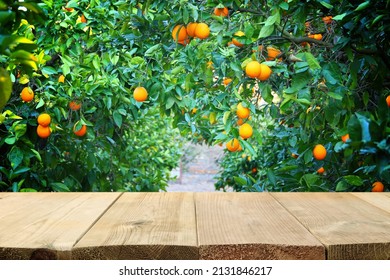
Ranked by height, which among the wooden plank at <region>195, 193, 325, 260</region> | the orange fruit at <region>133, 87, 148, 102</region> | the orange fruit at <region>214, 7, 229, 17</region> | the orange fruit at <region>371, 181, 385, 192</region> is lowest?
the orange fruit at <region>371, 181, 385, 192</region>

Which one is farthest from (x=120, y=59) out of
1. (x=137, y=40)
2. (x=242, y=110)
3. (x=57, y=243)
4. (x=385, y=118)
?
(x=385, y=118)

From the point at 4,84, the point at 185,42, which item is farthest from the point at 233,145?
the point at 4,84

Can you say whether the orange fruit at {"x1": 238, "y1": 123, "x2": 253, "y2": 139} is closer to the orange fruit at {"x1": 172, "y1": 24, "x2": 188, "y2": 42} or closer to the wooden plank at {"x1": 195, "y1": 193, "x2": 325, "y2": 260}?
the orange fruit at {"x1": 172, "y1": 24, "x2": 188, "y2": 42}

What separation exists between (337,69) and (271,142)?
1.71 m

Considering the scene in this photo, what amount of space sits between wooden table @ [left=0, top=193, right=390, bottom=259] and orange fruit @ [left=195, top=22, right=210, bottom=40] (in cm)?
84

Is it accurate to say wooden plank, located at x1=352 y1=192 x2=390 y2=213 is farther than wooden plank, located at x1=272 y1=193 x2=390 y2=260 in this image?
Yes

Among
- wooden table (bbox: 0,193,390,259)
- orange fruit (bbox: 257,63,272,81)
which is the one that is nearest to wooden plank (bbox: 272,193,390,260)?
wooden table (bbox: 0,193,390,259)

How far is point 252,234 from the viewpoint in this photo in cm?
71

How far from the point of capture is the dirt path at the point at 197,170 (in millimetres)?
7773

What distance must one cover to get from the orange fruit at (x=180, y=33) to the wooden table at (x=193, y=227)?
2.97 ft

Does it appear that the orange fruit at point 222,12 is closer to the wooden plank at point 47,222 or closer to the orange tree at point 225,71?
the orange tree at point 225,71

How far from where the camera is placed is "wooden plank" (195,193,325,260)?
652mm
